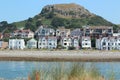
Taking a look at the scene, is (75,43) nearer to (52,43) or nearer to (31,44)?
(52,43)

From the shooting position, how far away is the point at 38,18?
130875 mm

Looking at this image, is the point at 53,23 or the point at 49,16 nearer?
the point at 53,23

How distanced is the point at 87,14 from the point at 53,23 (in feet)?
63.9

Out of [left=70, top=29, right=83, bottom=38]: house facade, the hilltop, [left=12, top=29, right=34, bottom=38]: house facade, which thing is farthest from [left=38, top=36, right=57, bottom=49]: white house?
the hilltop

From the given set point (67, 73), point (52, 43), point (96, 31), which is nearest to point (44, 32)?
point (96, 31)

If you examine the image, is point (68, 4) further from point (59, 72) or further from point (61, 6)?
point (59, 72)

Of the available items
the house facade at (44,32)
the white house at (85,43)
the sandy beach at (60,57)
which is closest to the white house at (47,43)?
the white house at (85,43)

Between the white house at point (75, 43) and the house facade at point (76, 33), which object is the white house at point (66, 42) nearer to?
the white house at point (75, 43)

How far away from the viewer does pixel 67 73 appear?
41.3 feet

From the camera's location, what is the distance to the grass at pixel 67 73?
12337mm

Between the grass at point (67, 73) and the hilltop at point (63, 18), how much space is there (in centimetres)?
10078

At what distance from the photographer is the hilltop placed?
398 ft

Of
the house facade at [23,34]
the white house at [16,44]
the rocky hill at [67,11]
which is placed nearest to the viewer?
the white house at [16,44]

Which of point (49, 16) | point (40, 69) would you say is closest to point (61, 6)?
point (49, 16)
